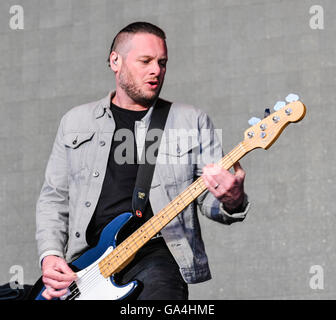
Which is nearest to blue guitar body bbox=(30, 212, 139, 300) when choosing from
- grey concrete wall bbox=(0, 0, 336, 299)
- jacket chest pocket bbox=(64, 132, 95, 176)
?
jacket chest pocket bbox=(64, 132, 95, 176)

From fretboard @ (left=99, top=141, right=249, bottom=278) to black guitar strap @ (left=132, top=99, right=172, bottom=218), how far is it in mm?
115

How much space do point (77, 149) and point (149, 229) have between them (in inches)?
29.7

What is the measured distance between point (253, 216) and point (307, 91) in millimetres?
1341

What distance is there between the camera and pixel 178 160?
4.75m

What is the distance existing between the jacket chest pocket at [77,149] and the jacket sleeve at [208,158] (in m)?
0.67

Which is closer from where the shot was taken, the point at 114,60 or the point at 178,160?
the point at 178,160

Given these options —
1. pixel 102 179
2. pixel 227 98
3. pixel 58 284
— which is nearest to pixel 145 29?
pixel 102 179

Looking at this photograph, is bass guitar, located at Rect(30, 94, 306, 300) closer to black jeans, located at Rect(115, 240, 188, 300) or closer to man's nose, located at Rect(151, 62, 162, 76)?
black jeans, located at Rect(115, 240, 188, 300)

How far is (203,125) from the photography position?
4.87m

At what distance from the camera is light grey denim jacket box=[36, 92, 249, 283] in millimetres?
4633

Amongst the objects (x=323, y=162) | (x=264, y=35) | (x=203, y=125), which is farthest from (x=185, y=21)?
(x=203, y=125)

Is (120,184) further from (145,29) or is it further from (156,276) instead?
(145,29)

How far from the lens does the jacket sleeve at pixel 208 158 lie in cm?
455

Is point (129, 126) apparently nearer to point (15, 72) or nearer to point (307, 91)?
point (307, 91)
